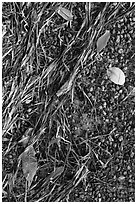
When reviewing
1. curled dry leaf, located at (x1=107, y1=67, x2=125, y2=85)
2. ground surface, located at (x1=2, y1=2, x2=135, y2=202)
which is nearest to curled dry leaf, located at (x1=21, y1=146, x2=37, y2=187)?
ground surface, located at (x1=2, y1=2, x2=135, y2=202)

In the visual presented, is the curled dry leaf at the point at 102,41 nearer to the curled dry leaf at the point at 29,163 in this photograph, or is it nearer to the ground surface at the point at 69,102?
the ground surface at the point at 69,102

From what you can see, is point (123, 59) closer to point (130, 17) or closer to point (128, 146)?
point (130, 17)

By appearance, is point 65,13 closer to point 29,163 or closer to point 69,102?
point 69,102

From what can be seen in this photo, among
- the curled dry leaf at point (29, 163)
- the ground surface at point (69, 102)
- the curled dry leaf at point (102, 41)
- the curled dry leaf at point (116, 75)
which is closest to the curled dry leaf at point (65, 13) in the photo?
the ground surface at point (69, 102)

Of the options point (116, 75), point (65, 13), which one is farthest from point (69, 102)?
point (65, 13)

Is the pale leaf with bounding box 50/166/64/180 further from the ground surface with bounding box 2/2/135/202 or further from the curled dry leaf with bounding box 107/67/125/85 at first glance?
the curled dry leaf with bounding box 107/67/125/85

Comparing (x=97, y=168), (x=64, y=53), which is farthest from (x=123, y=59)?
(x=97, y=168)
